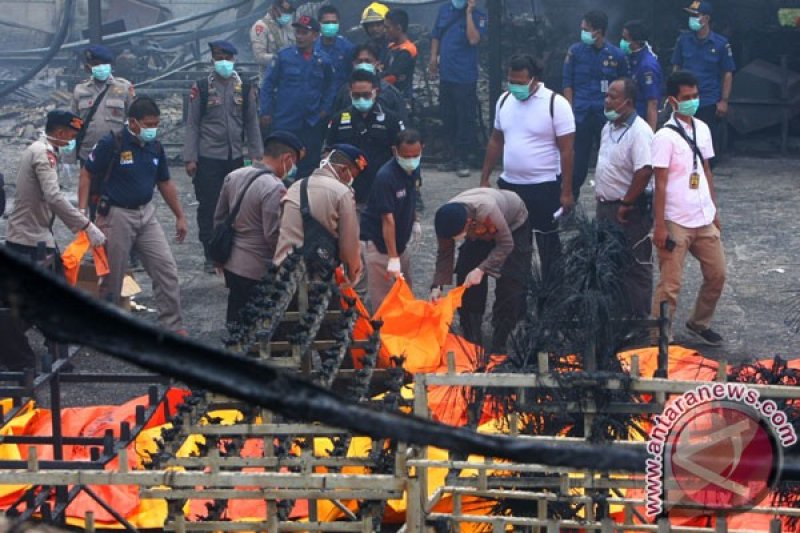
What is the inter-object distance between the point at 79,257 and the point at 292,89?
142 inches

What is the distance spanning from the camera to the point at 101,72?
10.3 meters

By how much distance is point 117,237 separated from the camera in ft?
28.8

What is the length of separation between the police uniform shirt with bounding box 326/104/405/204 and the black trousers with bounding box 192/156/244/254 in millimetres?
963

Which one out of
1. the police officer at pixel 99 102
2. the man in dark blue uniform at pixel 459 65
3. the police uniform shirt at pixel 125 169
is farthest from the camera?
the man in dark blue uniform at pixel 459 65

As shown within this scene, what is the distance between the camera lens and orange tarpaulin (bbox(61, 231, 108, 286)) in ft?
27.5

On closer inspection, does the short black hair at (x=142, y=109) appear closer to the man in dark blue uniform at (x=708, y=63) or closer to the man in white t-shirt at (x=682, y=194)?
the man in white t-shirt at (x=682, y=194)

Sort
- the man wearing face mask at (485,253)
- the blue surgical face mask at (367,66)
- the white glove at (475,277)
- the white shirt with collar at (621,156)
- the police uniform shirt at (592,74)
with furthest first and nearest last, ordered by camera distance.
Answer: the police uniform shirt at (592,74) → the blue surgical face mask at (367,66) → the white shirt with collar at (621,156) → the white glove at (475,277) → the man wearing face mask at (485,253)

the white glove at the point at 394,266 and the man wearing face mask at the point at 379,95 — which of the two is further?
the man wearing face mask at the point at 379,95

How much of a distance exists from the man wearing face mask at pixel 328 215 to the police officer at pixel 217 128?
2507 millimetres

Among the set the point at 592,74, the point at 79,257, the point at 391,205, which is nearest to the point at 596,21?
the point at 592,74

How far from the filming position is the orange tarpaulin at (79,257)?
27.5ft

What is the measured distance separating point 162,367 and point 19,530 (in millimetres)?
279

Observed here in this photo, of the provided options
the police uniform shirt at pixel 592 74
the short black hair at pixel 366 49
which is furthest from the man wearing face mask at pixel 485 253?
the police uniform shirt at pixel 592 74

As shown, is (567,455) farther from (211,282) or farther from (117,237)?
(211,282)
